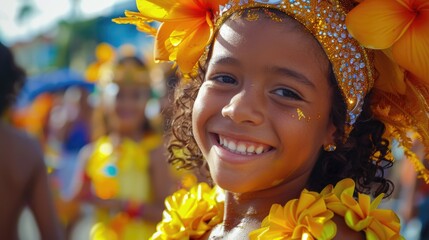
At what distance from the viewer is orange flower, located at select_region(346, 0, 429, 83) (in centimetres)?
257

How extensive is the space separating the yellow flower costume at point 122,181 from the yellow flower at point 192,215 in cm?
315

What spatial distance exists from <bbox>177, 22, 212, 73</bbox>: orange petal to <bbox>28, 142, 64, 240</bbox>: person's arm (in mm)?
1976

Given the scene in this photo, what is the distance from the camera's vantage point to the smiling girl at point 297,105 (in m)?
2.60

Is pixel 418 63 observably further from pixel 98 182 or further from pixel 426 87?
pixel 98 182

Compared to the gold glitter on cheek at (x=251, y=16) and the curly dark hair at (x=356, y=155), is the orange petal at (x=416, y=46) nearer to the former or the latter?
the curly dark hair at (x=356, y=155)

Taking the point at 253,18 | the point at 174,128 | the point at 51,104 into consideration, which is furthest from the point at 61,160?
the point at 253,18

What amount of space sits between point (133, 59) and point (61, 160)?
2.66 m

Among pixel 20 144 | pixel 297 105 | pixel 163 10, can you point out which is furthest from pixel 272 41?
pixel 20 144

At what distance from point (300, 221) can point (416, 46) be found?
2.15 ft

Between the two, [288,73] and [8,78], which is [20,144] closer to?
[8,78]

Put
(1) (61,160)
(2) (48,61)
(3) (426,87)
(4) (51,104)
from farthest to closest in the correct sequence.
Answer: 1. (2) (48,61)
2. (4) (51,104)
3. (1) (61,160)
4. (3) (426,87)

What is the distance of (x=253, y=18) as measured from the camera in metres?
2.70

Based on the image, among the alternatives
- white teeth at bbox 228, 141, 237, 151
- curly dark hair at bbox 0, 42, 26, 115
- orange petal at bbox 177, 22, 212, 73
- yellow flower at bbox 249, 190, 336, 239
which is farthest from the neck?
curly dark hair at bbox 0, 42, 26, 115

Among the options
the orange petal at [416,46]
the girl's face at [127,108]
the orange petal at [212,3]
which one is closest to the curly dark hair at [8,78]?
the girl's face at [127,108]
